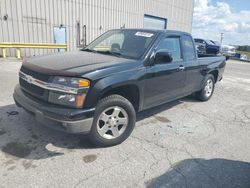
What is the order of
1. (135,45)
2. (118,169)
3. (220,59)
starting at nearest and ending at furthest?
(118,169)
(135,45)
(220,59)

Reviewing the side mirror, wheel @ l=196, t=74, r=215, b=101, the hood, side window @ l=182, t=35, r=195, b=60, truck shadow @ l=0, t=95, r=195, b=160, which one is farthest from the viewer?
wheel @ l=196, t=74, r=215, b=101

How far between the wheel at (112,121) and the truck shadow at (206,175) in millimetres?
950

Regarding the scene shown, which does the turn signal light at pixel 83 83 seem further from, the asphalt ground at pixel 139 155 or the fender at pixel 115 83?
the asphalt ground at pixel 139 155

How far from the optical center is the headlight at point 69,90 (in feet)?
9.41

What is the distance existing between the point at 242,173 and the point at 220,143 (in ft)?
2.81

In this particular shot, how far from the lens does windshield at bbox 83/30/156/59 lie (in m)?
3.90

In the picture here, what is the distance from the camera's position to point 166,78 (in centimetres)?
420

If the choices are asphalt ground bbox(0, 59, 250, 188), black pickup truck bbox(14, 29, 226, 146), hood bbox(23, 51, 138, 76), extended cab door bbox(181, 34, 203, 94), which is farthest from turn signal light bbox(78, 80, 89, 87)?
extended cab door bbox(181, 34, 203, 94)

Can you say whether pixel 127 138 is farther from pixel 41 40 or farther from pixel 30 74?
→ pixel 41 40

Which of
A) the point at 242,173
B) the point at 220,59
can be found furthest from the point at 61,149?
the point at 220,59

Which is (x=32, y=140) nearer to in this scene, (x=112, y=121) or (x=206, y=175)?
(x=112, y=121)

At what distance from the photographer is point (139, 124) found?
4.32 m

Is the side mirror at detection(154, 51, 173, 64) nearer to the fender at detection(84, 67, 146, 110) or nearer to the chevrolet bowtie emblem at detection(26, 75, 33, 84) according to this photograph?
the fender at detection(84, 67, 146, 110)

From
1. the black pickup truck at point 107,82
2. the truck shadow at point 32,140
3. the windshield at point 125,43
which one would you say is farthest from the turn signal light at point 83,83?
the windshield at point 125,43
